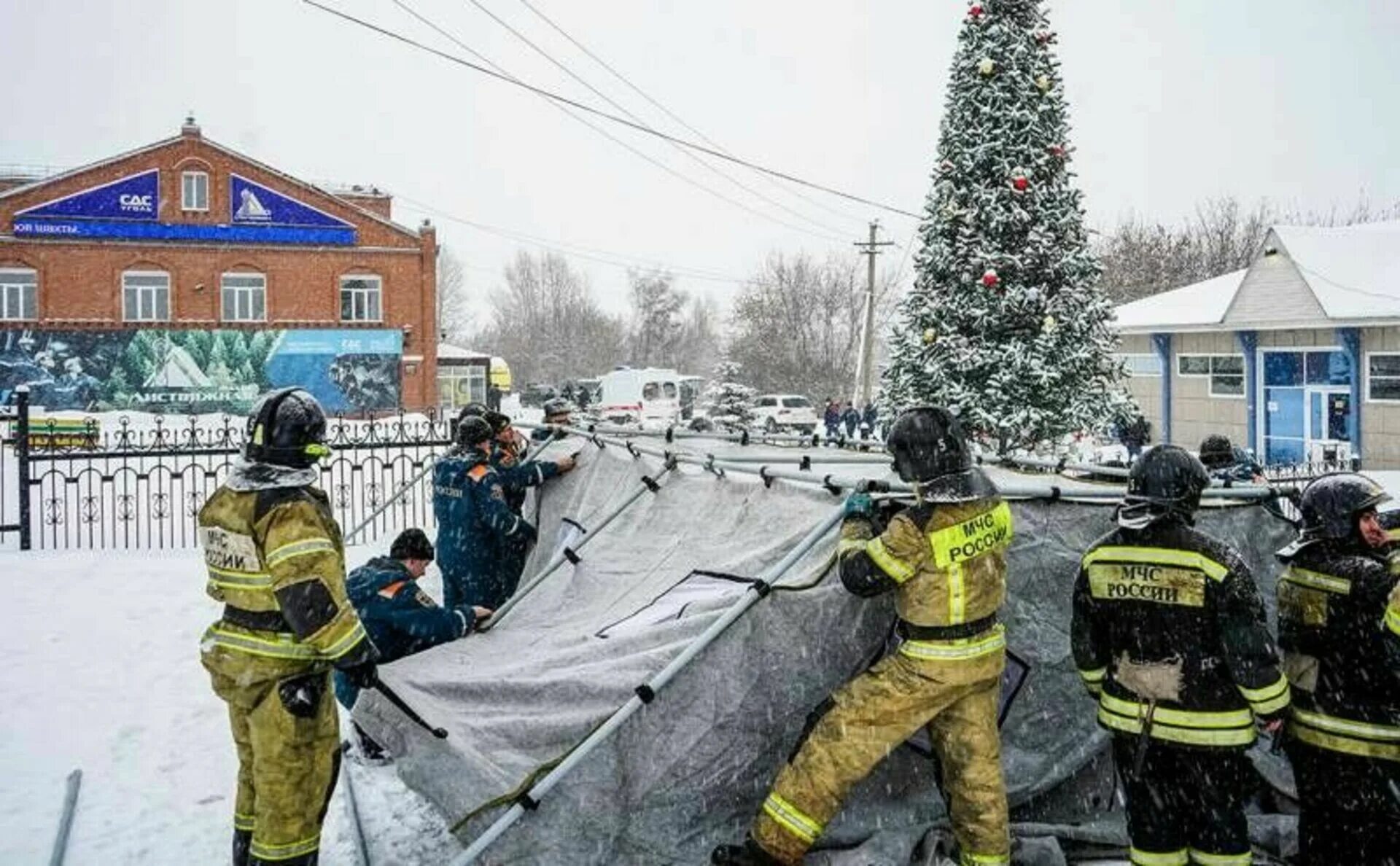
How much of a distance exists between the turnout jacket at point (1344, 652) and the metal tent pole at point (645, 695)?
6.38 ft

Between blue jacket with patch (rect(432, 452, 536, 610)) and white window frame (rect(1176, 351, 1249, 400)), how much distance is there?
25.4 meters

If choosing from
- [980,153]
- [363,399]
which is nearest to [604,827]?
[980,153]

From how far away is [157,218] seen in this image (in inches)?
1433

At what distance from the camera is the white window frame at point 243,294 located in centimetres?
3762

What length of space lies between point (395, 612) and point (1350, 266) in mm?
27948

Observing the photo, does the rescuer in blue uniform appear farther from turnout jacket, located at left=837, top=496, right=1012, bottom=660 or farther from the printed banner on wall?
the printed banner on wall

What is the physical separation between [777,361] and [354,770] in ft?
160

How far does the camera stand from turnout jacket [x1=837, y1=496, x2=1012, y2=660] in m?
3.94

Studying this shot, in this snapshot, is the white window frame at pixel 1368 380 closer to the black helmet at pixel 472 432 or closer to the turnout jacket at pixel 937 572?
the black helmet at pixel 472 432

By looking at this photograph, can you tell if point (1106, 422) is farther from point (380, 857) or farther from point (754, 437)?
point (380, 857)

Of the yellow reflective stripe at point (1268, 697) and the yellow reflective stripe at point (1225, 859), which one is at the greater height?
the yellow reflective stripe at point (1268, 697)

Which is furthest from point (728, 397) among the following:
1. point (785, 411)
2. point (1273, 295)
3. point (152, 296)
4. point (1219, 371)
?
point (152, 296)

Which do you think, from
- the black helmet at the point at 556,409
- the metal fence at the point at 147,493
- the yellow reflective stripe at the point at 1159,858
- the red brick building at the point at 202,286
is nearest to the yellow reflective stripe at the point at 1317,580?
the yellow reflective stripe at the point at 1159,858

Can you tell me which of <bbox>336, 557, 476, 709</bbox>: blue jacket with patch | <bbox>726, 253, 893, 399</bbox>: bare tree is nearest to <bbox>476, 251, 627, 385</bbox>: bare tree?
<bbox>726, 253, 893, 399</bbox>: bare tree
